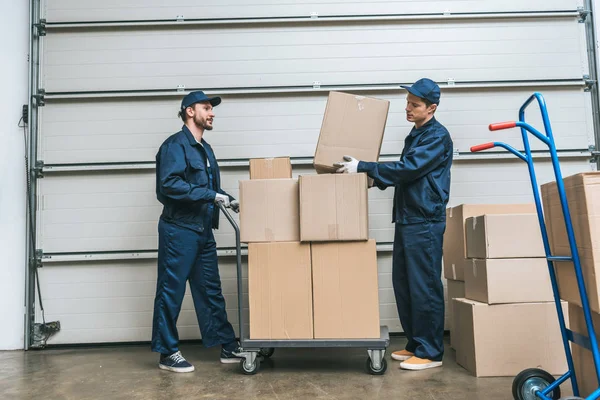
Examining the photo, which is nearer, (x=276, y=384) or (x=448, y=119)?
(x=276, y=384)

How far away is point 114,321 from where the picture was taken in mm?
3930

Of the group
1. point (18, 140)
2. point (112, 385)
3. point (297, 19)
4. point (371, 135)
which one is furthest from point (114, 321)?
point (297, 19)

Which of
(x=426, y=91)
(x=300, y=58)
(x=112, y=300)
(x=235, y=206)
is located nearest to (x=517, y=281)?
(x=426, y=91)

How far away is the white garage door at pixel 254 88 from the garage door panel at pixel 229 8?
11 millimetres

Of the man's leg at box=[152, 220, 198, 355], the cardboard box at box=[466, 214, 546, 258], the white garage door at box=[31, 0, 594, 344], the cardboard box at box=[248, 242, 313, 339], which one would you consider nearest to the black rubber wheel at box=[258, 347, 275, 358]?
the cardboard box at box=[248, 242, 313, 339]

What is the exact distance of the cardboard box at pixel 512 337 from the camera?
2734 millimetres

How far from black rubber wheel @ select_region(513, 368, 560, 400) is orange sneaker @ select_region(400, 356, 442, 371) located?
0.79 meters

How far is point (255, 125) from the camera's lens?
13.3ft

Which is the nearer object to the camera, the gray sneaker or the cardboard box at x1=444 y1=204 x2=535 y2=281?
the gray sneaker

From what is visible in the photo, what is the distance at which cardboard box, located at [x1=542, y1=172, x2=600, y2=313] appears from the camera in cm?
181

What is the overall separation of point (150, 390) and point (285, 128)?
7.25 ft

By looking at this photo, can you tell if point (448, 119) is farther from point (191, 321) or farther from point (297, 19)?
point (191, 321)

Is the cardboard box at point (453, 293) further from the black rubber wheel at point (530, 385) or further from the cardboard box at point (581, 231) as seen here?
the cardboard box at point (581, 231)

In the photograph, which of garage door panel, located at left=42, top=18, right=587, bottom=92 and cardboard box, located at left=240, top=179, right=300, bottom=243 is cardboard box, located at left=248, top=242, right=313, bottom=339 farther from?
garage door panel, located at left=42, top=18, right=587, bottom=92
